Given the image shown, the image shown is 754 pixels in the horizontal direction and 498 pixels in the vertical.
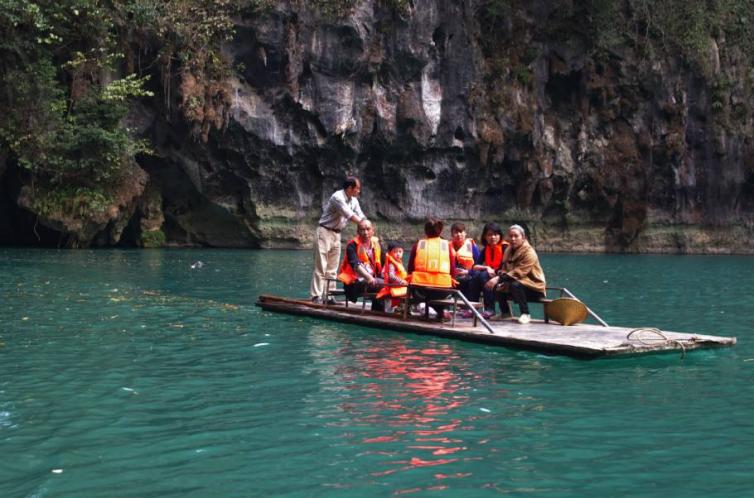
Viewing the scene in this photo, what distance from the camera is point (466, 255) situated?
47.9ft

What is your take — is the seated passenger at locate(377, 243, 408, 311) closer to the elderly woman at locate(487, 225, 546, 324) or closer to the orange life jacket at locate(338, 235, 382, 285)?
the orange life jacket at locate(338, 235, 382, 285)

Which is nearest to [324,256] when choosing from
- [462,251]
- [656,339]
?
[462,251]

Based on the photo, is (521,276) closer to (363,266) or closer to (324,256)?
(363,266)

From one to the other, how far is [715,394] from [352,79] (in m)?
35.9

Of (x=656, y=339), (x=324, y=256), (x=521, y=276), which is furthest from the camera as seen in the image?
→ (x=324, y=256)

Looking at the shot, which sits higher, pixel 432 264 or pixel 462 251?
pixel 462 251

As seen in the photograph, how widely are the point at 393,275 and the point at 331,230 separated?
1919 mm

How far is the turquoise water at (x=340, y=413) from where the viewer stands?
5805 millimetres

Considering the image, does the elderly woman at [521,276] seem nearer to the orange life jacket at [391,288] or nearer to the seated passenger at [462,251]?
the seated passenger at [462,251]

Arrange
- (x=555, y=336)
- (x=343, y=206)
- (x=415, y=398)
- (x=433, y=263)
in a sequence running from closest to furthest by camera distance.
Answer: (x=415, y=398), (x=555, y=336), (x=433, y=263), (x=343, y=206)

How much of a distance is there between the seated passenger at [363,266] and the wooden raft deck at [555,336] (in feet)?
1.52

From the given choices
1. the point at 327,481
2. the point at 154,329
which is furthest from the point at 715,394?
the point at 154,329

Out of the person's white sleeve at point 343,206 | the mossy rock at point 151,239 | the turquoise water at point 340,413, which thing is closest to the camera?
the turquoise water at point 340,413

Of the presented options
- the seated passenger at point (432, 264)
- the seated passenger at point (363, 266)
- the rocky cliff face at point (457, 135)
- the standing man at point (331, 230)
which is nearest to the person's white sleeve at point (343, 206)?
the standing man at point (331, 230)
